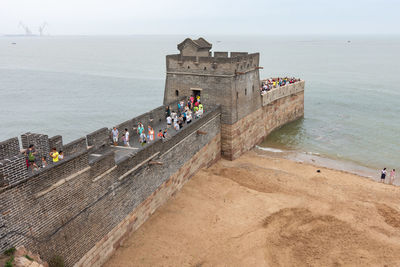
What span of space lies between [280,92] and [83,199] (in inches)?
948

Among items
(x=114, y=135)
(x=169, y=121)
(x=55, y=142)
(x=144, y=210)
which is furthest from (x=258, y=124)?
(x=55, y=142)

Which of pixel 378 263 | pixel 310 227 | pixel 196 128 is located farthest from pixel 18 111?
pixel 378 263

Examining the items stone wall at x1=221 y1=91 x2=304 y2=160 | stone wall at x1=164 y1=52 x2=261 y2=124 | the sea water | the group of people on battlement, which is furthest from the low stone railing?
the group of people on battlement

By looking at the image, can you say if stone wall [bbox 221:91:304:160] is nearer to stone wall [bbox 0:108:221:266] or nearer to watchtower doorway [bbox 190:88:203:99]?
watchtower doorway [bbox 190:88:203:99]

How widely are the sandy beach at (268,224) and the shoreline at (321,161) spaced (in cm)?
300

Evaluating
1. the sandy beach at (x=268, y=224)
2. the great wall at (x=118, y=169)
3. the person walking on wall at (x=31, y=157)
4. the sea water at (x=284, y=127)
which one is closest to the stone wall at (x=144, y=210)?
the great wall at (x=118, y=169)

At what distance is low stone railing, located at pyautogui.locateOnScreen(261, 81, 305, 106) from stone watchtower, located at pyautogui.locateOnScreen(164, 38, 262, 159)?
363 cm

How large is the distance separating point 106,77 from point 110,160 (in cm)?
6564

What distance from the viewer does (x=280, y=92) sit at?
30.7 metres

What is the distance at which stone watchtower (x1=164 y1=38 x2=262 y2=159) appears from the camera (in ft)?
68.1

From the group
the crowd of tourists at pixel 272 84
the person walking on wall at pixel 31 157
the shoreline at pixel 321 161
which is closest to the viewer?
the person walking on wall at pixel 31 157

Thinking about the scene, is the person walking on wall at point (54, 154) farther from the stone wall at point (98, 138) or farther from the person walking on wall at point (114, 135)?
the person walking on wall at point (114, 135)

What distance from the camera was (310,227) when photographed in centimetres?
1439

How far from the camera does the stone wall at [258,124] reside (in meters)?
22.0
